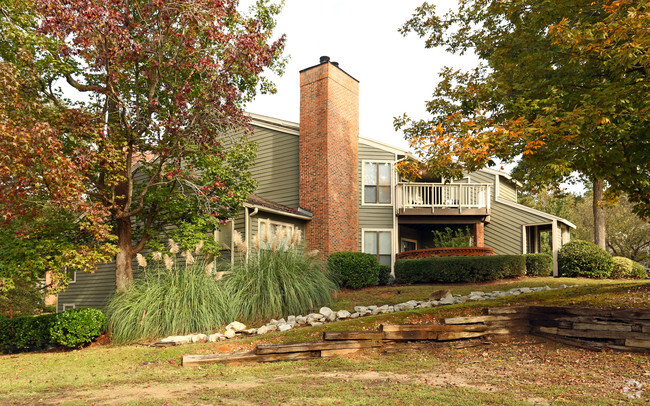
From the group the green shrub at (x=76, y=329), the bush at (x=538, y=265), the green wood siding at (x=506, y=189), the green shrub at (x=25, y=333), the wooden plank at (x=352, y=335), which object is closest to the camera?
the wooden plank at (x=352, y=335)

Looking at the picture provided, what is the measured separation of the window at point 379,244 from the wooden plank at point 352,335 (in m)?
11.3

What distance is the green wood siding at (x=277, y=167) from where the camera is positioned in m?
18.5

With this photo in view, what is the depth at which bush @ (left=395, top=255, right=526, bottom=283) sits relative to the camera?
53.1 ft

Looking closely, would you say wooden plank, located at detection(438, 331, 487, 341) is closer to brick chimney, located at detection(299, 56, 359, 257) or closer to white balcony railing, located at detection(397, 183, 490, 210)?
brick chimney, located at detection(299, 56, 359, 257)

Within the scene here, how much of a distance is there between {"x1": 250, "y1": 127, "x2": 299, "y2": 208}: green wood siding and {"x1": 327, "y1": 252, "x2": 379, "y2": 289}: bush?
342 centimetres

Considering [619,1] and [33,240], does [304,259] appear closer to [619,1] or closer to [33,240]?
[33,240]

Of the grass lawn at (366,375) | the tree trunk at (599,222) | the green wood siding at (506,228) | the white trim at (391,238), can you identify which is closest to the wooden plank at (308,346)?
the grass lawn at (366,375)

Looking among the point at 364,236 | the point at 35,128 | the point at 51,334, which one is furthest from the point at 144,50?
the point at 364,236

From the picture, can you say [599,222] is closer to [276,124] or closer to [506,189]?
[506,189]

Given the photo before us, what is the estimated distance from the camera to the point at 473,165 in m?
8.14

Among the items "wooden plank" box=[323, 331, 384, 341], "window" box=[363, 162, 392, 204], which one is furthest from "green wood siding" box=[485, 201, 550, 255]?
"wooden plank" box=[323, 331, 384, 341]

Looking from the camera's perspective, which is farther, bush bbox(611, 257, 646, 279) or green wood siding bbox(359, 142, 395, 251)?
green wood siding bbox(359, 142, 395, 251)

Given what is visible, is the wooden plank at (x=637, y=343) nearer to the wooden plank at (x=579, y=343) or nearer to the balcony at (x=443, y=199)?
the wooden plank at (x=579, y=343)

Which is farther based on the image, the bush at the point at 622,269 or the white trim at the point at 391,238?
the white trim at the point at 391,238
